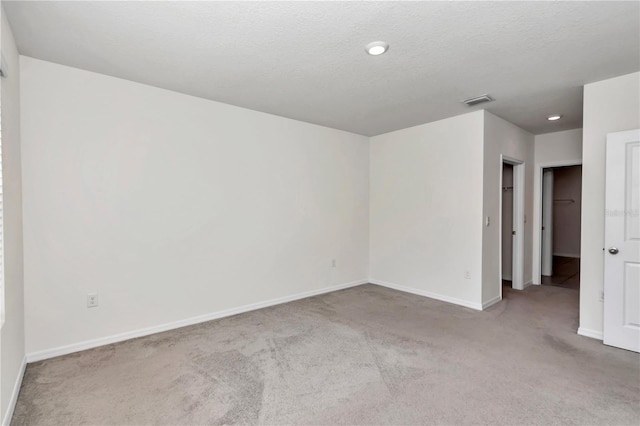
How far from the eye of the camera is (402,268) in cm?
511

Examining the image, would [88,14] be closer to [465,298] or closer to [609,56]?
[609,56]

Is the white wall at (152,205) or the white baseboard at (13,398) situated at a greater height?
the white wall at (152,205)

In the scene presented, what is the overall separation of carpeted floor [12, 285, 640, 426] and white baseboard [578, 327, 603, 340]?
0.31 feet

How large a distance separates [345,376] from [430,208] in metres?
2.96

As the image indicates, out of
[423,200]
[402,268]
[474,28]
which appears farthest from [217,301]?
[474,28]

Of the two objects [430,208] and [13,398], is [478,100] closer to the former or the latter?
[430,208]

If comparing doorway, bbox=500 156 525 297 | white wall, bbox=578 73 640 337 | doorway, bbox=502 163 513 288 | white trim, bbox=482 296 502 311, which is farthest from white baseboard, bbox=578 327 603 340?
doorway, bbox=502 163 513 288

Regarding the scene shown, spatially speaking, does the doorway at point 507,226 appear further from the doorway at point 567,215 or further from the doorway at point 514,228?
the doorway at point 567,215

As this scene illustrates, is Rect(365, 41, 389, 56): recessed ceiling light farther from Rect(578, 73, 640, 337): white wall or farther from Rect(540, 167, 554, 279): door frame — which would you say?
Rect(540, 167, 554, 279): door frame

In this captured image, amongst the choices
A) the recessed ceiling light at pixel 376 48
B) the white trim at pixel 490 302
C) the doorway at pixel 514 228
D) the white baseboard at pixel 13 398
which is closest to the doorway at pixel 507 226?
the doorway at pixel 514 228

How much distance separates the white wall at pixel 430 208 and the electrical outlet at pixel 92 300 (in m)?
3.95

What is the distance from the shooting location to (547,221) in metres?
6.09

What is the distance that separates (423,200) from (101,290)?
4127 mm

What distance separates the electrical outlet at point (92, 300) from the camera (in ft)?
9.77
